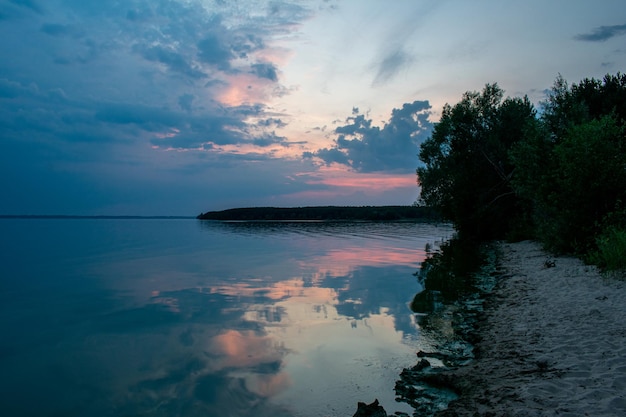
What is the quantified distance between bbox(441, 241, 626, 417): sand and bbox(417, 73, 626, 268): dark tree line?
4.73 metres

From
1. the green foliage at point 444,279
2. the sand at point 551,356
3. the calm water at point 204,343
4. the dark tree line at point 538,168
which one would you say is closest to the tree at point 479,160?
the dark tree line at point 538,168

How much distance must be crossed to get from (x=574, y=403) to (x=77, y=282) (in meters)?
21.5

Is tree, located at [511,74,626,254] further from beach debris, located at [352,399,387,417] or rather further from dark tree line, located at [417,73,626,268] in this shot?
beach debris, located at [352,399,387,417]

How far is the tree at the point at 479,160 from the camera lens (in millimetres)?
41344

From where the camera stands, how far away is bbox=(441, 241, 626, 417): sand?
556 cm

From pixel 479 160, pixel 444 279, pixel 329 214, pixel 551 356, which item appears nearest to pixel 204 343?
pixel 551 356

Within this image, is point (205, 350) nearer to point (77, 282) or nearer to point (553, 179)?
point (77, 282)

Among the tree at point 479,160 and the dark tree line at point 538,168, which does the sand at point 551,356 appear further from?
the tree at point 479,160

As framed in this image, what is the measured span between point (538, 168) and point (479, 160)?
17455 millimetres

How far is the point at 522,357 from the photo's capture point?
301 inches

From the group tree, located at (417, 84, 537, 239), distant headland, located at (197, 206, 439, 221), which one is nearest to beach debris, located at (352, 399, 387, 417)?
tree, located at (417, 84, 537, 239)

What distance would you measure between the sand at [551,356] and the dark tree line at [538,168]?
4.73 metres

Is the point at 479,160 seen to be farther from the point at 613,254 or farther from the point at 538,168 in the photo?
the point at 613,254

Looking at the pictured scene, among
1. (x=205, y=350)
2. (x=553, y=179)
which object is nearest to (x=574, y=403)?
(x=205, y=350)
